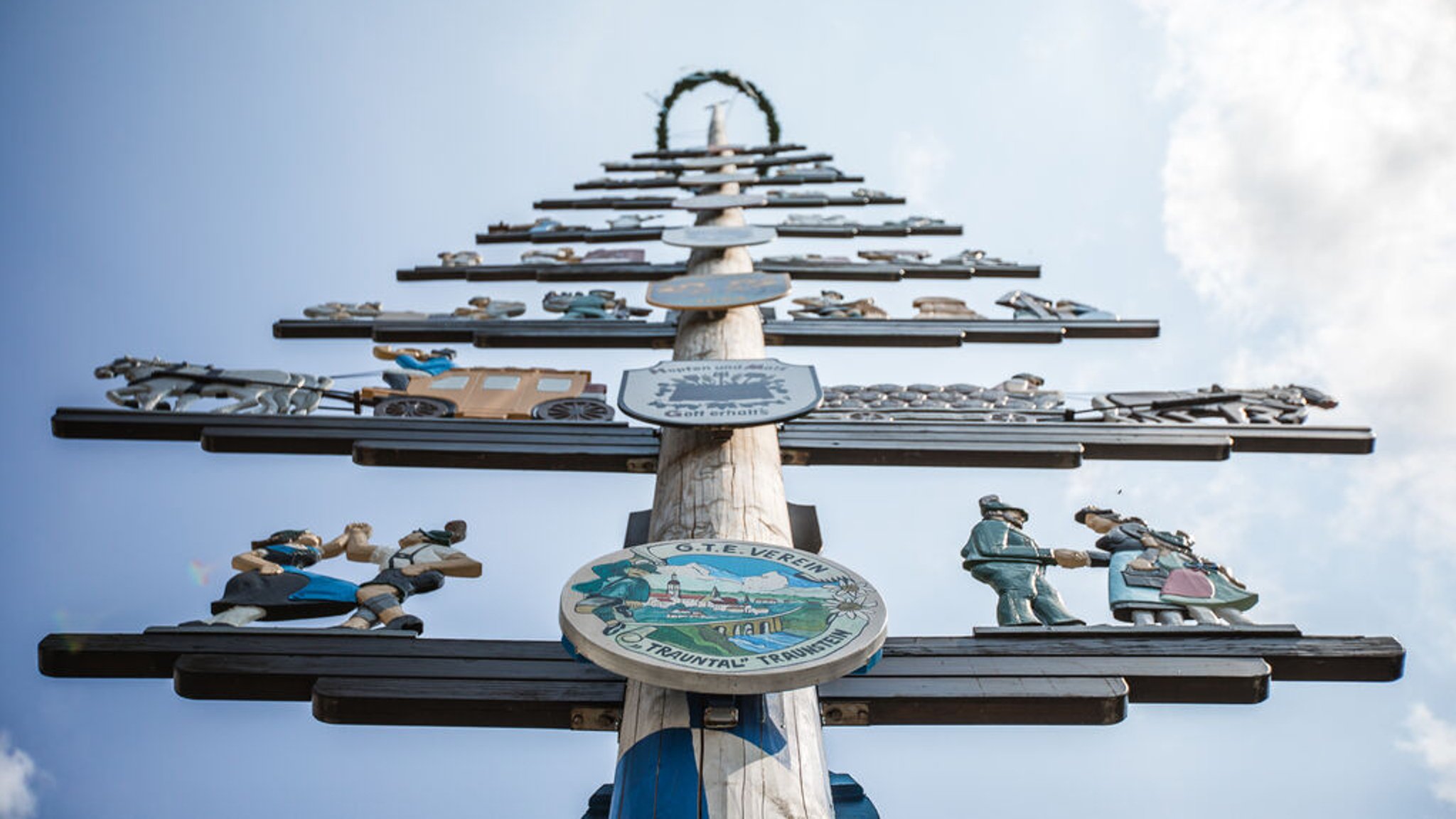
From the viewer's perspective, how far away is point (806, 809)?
7.25 ft

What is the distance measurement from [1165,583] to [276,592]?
9.21 feet

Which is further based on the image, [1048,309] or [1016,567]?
[1048,309]

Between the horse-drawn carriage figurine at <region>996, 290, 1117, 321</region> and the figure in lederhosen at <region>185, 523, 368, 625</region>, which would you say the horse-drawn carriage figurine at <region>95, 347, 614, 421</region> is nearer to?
the figure in lederhosen at <region>185, 523, 368, 625</region>

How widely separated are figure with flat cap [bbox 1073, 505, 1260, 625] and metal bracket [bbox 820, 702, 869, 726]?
1.00 meters

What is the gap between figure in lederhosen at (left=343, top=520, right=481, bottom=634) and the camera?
128 inches

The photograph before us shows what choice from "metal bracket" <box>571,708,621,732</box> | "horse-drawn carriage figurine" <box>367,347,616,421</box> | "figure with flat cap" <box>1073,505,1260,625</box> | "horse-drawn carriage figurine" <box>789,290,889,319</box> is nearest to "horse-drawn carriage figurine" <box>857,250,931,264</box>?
"horse-drawn carriage figurine" <box>789,290,889,319</box>

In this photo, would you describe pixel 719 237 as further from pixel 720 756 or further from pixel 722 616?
pixel 720 756

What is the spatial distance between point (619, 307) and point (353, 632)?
11.9 ft

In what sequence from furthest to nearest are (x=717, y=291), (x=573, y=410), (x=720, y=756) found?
1. (x=717, y=291)
2. (x=573, y=410)
3. (x=720, y=756)

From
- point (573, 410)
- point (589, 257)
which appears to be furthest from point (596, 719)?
point (589, 257)

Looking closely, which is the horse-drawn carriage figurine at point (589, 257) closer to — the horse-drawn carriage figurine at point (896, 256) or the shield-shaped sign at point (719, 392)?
the horse-drawn carriage figurine at point (896, 256)

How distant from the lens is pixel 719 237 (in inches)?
255

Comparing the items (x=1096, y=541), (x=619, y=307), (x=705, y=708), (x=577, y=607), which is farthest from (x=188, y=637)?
(x=619, y=307)

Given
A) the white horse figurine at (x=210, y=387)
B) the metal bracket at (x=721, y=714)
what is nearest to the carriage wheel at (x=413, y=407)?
the white horse figurine at (x=210, y=387)
